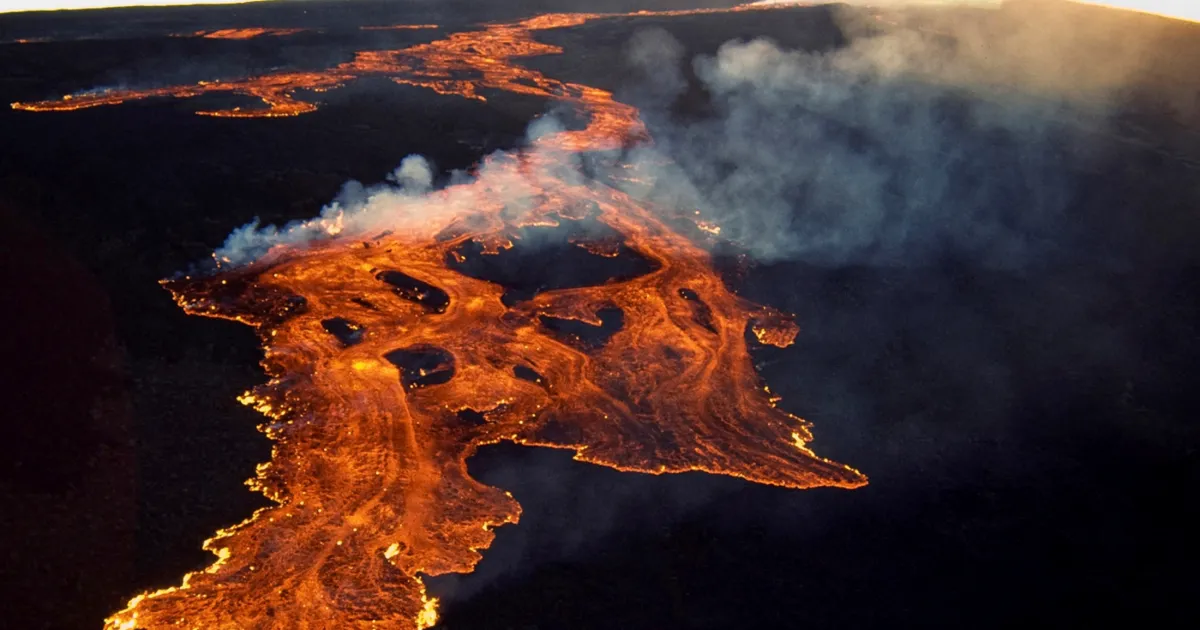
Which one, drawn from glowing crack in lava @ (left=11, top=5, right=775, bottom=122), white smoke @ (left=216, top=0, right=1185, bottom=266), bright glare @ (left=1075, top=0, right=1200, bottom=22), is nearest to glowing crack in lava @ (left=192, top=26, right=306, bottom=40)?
glowing crack in lava @ (left=11, top=5, right=775, bottom=122)

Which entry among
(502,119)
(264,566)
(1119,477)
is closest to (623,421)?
(264,566)

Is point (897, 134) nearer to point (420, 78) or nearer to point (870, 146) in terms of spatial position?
point (870, 146)

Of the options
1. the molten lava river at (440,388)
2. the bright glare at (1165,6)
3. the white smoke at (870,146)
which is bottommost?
the molten lava river at (440,388)

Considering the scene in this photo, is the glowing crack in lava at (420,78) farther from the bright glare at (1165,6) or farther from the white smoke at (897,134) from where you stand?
the bright glare at (1165,6)

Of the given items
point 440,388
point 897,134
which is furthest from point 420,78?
point 440,388

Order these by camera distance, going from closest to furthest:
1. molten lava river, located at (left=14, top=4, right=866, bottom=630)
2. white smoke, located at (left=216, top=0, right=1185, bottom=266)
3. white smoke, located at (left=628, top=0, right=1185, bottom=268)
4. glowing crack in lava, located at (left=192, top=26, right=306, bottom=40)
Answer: molten lava river, located at (left=14, top=4, right=866, bottom=630) < white smoke, located at (left=216, top=0, right=1185, bottom=266) < white smoke, located at (left=628, top=0, right=1185, bottom=268) < glowing crack in lava, located at (left=192, top=26, right=306, bottom=40)

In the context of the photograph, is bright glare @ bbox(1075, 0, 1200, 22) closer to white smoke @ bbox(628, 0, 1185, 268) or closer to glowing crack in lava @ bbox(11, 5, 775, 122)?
white smoke @ bbox(628, 0, 1185, 268)

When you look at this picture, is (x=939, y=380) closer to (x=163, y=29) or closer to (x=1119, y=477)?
(x=1119, y=477)

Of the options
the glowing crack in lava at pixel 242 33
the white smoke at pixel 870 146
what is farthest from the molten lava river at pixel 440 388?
the glowing crack in lava at pixel 242 33
